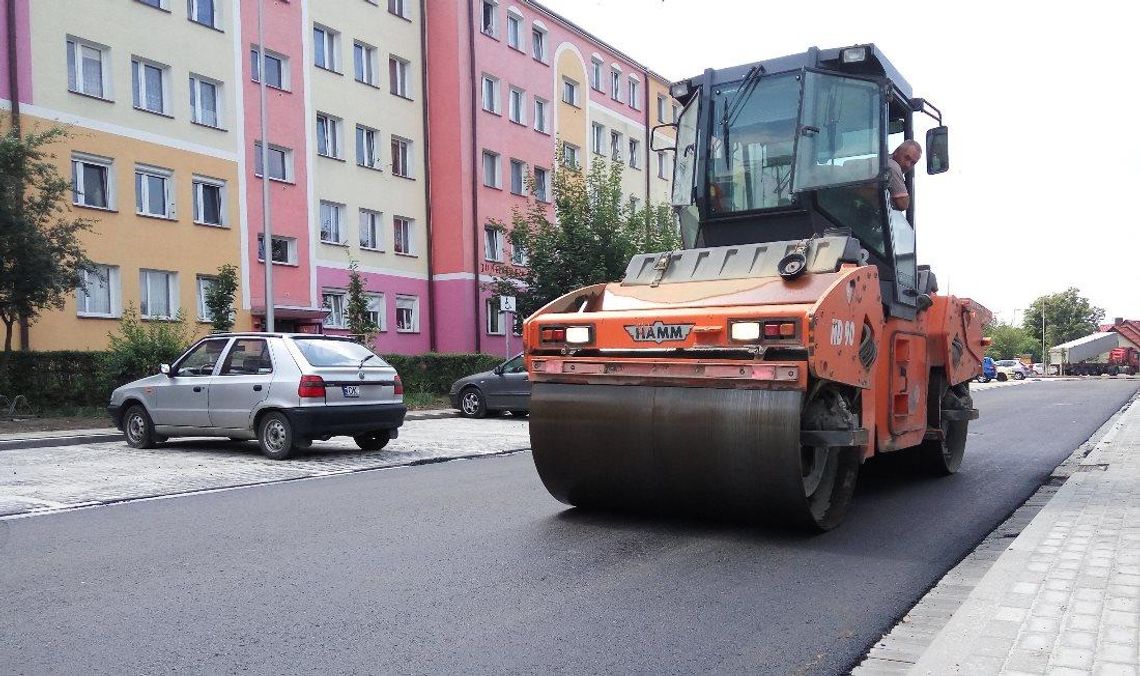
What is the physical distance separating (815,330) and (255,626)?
3454mm

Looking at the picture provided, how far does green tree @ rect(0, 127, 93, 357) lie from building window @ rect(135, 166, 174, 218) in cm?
705

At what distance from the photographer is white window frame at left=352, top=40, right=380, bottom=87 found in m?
31.8

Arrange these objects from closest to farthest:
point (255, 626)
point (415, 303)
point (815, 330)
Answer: point (255, 626) < point (815, 330) < point (415, 303)

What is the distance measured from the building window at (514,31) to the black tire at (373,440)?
26.7 meters

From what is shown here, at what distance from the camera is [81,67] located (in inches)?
929

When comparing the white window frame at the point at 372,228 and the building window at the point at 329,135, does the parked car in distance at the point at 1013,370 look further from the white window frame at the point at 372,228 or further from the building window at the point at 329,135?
the building window at the point at 329,135

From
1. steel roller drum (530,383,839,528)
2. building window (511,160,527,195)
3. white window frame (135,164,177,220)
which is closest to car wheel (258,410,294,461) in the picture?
steel roller drum (530,383,839,528)

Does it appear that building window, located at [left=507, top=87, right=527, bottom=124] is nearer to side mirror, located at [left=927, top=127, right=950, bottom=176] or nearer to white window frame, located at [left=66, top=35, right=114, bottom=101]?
white window frame, located at [left=66, top=35, right=114, bottom=101]

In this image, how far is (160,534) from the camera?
22.2 feet

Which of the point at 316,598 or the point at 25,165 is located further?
the point at 25,165

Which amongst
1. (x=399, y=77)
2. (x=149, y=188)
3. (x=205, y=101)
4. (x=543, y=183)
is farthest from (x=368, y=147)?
(x=543, y=183)

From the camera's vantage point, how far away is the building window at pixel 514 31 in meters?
37.0

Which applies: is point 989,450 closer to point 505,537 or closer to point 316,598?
point 505,537

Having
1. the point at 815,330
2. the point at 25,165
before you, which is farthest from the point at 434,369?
the point at 815,330
